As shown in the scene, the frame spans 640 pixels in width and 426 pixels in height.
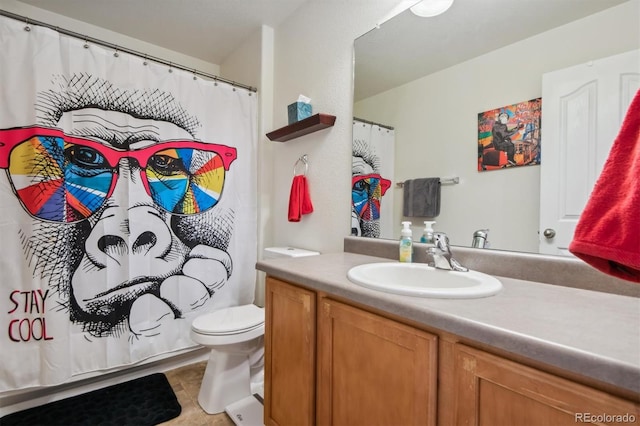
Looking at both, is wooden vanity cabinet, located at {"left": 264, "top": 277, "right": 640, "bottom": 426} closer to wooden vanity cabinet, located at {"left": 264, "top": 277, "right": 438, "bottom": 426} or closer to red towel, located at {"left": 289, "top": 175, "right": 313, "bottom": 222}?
wooden vanity cabinet, located at {"left": 264, "top": 277, "right": 438, "bottom": 426}

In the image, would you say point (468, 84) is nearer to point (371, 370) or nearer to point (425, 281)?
point (425, 281)

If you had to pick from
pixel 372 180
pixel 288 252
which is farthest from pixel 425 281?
pixel 288 252

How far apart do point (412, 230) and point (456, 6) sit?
3.26ft

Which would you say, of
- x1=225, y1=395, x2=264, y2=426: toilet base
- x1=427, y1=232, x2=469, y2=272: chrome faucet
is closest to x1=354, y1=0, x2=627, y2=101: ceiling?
x1=427, y1=232, x2=469, y2=272: chrome faucet

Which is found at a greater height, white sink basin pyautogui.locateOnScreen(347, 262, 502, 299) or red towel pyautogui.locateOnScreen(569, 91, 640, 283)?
red towel pyautogui.locateOnScreen(569, 91, 640, 283)

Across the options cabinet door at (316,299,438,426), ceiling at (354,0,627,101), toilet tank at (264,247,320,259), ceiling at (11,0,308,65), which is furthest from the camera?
ceiling at (11,0,308,65)

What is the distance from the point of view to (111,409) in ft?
5.24

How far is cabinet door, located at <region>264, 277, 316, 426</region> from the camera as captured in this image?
3.51 ft

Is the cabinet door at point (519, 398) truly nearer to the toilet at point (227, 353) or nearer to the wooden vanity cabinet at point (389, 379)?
the wooden vanity cabinet at point (389, 379)

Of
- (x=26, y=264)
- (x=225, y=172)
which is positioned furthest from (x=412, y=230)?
(x=26, y=264)

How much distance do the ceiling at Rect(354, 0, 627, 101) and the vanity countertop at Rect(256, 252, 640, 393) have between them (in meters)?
0.86

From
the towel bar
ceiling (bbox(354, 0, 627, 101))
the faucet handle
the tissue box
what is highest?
ceiling (bbox(354, 0, 627, 101))

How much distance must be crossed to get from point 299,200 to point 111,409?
155 cm

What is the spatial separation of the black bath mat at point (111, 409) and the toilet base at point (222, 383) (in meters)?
0.17
